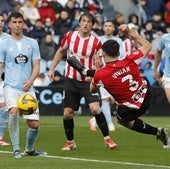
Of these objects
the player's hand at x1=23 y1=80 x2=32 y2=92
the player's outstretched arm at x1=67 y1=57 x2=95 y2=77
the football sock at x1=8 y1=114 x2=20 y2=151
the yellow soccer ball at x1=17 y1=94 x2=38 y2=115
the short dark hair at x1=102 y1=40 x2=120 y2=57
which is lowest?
the football sock at x1=8 y1=114 x2=20 y2=151

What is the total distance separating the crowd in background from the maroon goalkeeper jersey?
1206 centimetres

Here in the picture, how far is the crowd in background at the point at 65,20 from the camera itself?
1064 inches

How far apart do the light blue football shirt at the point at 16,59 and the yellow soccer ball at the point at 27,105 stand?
1.42ft

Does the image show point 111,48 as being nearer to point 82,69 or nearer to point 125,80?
point 125,80

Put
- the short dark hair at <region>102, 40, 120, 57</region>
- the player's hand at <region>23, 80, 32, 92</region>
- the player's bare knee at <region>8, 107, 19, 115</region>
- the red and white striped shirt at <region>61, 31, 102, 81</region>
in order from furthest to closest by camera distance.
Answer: the red and white striped shirt at <region>61, 31, 102, 81</region> → the player's hand at <region>23, 80, 32, 92</region> → the player's bare knee at <region>8, 107, 19, 115</region> → the short dark hair at <region>102, 40, 120, 57</region>

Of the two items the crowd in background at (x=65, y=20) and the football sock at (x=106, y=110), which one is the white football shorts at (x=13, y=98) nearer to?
the football sock at (x=106, y=110)

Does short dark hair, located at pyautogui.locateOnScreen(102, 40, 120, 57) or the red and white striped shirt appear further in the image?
the red and white striped shirt

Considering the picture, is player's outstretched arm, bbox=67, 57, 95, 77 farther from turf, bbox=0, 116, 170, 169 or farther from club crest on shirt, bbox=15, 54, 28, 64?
turf, bbox=0, 116, 170, 169

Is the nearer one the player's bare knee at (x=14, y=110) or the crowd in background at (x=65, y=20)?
the player's bare knee at (x=14, y=110)

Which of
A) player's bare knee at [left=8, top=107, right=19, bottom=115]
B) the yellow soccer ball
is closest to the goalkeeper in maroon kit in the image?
the yellow soccer ball

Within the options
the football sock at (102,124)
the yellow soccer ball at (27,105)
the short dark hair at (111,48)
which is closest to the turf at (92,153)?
the football sock at (102,124)

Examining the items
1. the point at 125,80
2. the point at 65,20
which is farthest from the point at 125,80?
the point at 65,20

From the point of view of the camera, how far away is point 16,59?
13.7 meters

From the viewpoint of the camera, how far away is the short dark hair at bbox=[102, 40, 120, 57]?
13023 millimetres
